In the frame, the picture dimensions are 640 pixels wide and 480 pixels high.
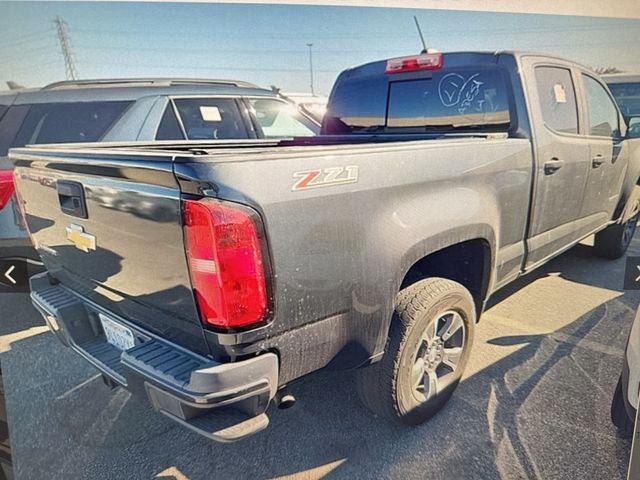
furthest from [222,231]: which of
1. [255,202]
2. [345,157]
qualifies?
[345,157]

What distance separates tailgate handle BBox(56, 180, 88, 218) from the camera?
1747 millimetres

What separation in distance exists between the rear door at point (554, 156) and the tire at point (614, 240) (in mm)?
1493

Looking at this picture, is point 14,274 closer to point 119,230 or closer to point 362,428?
point 119,230

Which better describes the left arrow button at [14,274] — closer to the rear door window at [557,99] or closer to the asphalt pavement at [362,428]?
the asphalt pavement at [362,428]

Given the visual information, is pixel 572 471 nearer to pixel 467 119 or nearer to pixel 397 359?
pixel 397 359

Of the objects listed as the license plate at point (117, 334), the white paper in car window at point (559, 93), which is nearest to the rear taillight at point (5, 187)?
the license plate at point (117, 334)

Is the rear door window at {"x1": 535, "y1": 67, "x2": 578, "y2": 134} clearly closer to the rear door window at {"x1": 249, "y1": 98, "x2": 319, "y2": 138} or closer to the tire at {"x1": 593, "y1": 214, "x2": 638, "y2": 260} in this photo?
the tire at {"x1": 593, "y1": 214, "x2": 638, "y2": 260}

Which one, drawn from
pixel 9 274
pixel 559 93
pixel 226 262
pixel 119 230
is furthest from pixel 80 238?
pixel 559 93

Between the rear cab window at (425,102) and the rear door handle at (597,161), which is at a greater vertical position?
the rear cab window at (425,102)

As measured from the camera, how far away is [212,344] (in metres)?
1.44

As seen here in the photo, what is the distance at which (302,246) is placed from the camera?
4.81 feet

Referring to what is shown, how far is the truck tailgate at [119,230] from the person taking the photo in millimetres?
1432

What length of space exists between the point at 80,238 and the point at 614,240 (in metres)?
4.91

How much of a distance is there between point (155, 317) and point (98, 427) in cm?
112
